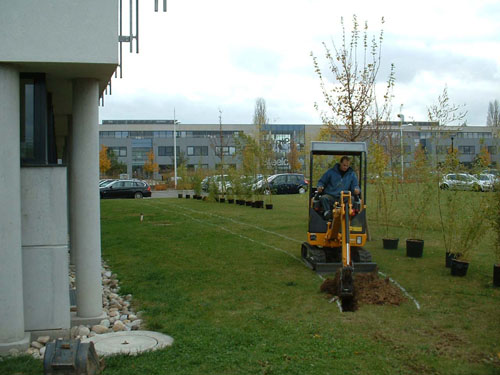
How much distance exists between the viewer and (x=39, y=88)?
6641 millimetres

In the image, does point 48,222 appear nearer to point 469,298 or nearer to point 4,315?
point 4,315

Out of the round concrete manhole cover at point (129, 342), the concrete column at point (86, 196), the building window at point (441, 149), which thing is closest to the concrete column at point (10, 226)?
the round concrete manhole cover at point (129, 342)

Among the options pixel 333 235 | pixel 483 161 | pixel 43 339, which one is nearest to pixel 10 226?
pixel 43 339

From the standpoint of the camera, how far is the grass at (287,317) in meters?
5.51

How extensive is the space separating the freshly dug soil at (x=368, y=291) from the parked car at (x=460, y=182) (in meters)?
3.09

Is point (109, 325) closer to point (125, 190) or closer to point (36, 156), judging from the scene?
point (36, 156)

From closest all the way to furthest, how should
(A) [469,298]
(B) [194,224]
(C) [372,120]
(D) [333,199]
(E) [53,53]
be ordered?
(E) [53,53]
(A) [469,298]
(D) [333,199]
(C) [372,120]
(B) [194,224]

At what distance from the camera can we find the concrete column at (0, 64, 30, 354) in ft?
20.0

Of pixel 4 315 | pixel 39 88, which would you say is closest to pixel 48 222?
pixel 4 315

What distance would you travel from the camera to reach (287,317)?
7.25m

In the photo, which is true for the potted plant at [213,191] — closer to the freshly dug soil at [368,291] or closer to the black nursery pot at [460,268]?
the black nursery pot at [460,268]

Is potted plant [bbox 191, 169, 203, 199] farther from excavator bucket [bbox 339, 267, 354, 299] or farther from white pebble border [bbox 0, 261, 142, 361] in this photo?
excavator bucket [bbox 339, 267, 354, 299]

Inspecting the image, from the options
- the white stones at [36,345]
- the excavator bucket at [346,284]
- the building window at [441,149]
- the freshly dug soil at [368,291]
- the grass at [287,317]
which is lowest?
the white stones at [36,345]

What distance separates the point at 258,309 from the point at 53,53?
4147 mm
